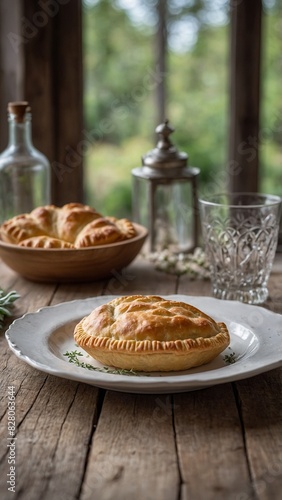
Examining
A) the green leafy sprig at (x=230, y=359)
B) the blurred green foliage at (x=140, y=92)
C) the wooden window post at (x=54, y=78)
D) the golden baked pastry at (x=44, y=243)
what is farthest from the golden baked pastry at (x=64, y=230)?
the blurred green foliage at (x=140, y=92)

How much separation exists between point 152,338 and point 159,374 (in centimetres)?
6

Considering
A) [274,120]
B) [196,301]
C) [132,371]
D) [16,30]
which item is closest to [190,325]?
[132,371]

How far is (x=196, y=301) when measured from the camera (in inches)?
57.9

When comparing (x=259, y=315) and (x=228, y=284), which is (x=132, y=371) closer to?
(x=259, y=315)

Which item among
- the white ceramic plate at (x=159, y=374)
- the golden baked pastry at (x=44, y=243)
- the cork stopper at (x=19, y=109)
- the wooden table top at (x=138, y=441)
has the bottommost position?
the wooden table top at (x=138, y=441)

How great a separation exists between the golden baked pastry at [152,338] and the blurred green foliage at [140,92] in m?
2.91

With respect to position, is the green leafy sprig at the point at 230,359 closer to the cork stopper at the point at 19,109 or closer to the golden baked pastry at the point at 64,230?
the golden baked pastry at the point at 64,230

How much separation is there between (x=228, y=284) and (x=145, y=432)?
70cm

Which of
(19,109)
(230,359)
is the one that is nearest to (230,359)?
(230,359)

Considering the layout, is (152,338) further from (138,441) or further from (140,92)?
(140,92)

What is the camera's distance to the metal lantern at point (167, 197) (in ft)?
6.59

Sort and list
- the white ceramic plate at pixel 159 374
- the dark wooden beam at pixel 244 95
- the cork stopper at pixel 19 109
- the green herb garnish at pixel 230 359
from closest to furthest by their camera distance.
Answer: the white ceramic plate at pixel 159 374, the green herb garnish at pixel 230 359, the cork stopper at pixel 19 109, the dark wooden beam at pixel 244 95

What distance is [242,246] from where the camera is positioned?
1.65 metres

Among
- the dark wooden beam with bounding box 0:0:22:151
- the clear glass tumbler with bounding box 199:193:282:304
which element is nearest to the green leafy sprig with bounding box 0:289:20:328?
the clear glass tumbler with bounding box 199:193:282:304
